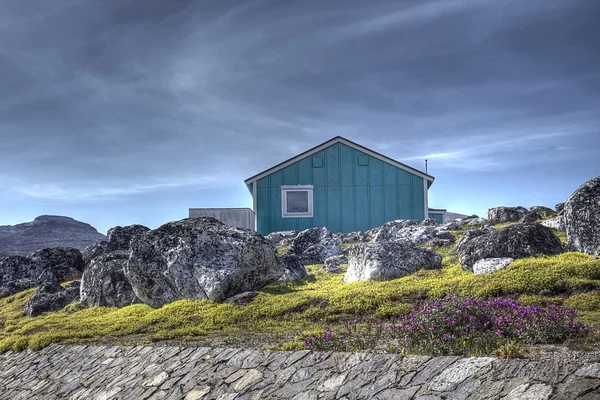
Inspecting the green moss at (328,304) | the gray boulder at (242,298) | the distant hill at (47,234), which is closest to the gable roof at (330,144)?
the green moss at (328,304)

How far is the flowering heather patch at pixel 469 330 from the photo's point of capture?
670cm

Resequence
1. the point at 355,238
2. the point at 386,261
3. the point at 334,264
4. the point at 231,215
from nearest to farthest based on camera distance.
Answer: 1. the point at 386,261
2. the point at 334,264
3. the point at 355,238
4. the point at 231,215

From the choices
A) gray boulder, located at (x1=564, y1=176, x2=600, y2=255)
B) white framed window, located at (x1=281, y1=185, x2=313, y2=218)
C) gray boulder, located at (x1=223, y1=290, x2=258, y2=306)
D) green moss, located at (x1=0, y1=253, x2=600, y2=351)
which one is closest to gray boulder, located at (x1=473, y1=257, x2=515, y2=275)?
green moss, located at (x1=0, y1=253, x2=600, y2=351)

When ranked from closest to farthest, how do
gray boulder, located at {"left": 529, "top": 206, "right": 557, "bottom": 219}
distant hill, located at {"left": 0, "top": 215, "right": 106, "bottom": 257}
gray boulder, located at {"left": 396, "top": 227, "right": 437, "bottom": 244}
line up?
gray boulder, located at {"left": 396, "top": 227, "right": 437, "bottom": 244} → gray boulder, located at {"left": 529, "top": 206, "right": 557, "bottom": 219} → distant hill, located at {"left": 0, "top": 215, "right": 106, "bottom": 257}

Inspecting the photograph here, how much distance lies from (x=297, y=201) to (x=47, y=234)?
122 ft

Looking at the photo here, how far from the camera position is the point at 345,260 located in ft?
61.5

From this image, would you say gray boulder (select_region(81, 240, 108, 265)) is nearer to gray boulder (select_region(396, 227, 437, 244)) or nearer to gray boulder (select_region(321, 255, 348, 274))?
gray boulder (select_region(321, 255, 348, 274))

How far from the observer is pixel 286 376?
6.70 m

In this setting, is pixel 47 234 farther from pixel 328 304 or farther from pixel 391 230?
pixel 328 304

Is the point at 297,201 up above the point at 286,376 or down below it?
above

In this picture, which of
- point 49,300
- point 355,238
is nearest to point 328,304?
point 49,300

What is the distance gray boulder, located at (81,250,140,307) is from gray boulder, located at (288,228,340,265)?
7384 mm

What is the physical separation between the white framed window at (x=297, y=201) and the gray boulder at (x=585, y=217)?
17.2m

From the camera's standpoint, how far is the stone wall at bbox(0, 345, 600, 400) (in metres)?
5.09
